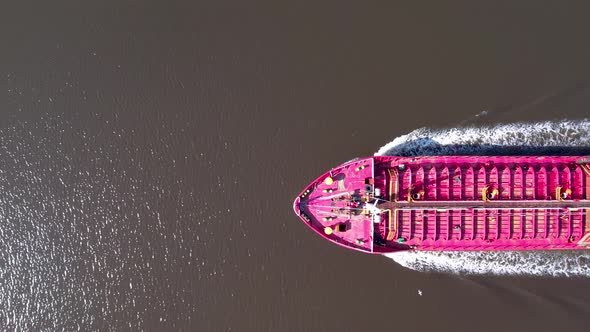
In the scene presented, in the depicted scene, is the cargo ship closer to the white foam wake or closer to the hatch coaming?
the hatch coaming

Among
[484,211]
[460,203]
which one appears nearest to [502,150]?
[484,211]

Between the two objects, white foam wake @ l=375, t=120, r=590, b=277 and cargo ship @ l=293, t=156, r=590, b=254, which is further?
white foam wake @ l=375, t=120, r=590, b=277

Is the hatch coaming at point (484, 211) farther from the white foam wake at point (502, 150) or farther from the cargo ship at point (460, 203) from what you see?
the white foam wake at point (502, 150)

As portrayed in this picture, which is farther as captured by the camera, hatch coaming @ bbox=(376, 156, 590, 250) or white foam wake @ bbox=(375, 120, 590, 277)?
white foam wake @ bbox=(375, 120, 590, 277)

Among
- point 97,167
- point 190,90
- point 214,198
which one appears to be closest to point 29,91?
point 97,167

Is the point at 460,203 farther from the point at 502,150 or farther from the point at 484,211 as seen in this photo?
the point at 502,150

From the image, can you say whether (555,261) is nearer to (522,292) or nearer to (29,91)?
(522,292)

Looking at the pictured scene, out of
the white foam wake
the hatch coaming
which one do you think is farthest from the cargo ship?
the white foam wake
